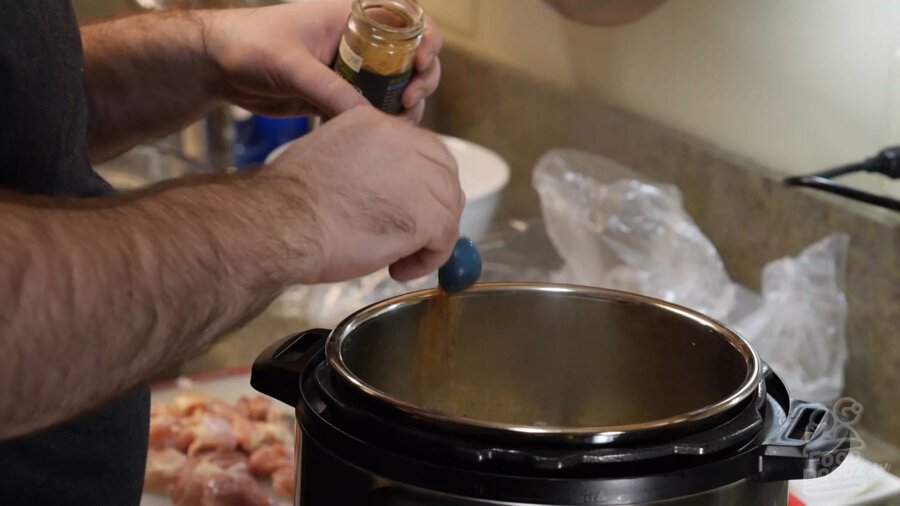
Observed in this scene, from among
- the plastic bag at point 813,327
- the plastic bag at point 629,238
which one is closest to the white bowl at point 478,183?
the plastic bag at point 629,238

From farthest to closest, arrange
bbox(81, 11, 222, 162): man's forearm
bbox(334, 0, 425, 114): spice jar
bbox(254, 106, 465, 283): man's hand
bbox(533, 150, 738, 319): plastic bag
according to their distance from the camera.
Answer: bbox(533, 150, 738, 319): plastic bag
bbox(81, 11, 222, 162): man's forearm
bbox(334, 0, 425, 114): spice jar
bbox(254, 106, 465, 283): man's hand

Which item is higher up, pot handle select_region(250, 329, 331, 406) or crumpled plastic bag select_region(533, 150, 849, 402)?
pot handle select_region(250, 329, 331, 406)

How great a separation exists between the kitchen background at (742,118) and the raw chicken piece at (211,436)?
0.09 meters

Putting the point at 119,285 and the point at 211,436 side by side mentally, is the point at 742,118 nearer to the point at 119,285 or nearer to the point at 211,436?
the point at 211,436

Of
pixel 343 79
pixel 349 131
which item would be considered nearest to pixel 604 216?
pixel 343 79

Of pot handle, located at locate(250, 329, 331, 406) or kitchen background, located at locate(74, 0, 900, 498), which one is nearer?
pot handle, located at locate(250, 329, 331, 406)

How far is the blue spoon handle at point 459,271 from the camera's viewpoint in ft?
2.23

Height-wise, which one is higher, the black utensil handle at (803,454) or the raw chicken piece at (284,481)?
the black utensil handle at (803,454)

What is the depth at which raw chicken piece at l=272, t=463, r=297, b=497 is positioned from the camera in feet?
3.13

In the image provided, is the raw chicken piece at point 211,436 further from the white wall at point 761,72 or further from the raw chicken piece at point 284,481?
the white wall at point 761,72

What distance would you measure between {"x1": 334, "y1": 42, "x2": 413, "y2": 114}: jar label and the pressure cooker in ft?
0.59

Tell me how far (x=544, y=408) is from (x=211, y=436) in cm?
42

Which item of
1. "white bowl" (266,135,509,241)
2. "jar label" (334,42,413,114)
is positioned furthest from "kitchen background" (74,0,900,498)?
"jar label" (334,42,413,114)

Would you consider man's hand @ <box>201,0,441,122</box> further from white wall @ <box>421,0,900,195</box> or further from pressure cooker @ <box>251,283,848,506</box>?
Result: white wall @ <box>421,0,900,195</box>
